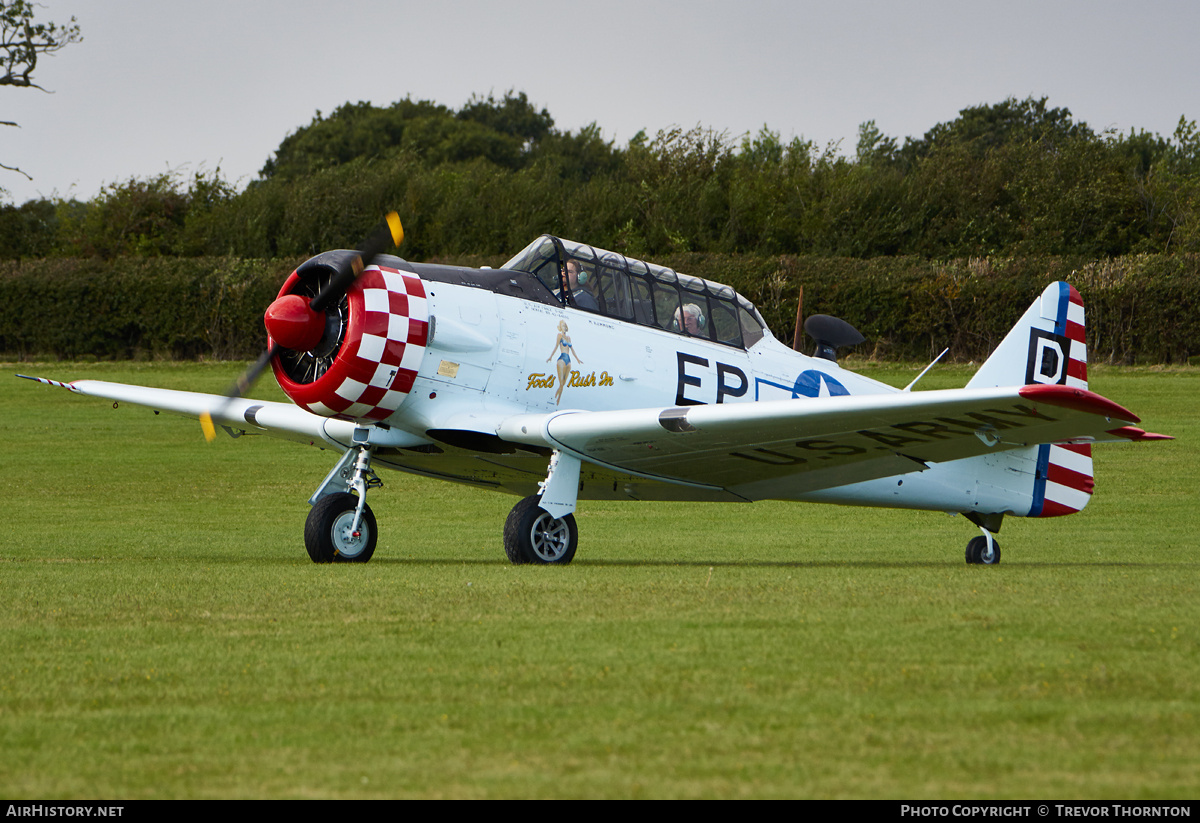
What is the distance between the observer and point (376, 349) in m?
11.0

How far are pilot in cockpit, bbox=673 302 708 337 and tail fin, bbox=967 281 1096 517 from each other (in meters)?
2.96

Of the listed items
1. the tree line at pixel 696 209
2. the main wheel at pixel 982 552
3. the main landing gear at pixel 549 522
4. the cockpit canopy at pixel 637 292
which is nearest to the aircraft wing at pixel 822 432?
the main landing gear at pixel 549 522

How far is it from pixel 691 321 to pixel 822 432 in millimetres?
2528

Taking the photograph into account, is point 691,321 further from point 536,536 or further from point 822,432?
point 536,536

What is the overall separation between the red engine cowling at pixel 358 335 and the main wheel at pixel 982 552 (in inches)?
252

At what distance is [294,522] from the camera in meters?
19.4

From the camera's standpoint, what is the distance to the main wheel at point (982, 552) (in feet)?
45.8

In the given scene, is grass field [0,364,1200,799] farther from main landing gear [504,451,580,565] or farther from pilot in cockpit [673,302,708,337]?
pilot in cockpit [673,302,708,337]

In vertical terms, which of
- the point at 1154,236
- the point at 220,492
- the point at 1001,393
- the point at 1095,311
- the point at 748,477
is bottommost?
the point at 220,492

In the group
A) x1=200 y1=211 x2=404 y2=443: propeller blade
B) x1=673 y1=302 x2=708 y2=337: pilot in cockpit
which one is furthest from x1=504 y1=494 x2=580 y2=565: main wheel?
x1=673 y1=302 x2=708 y2=337: pilot in cockpit

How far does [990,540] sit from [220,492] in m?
14.4

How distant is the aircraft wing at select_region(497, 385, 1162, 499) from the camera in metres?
9.72

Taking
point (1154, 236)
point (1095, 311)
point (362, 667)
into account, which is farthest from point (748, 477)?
point (1154, 236)

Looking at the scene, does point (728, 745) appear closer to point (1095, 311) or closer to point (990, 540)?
point (990, 540)
